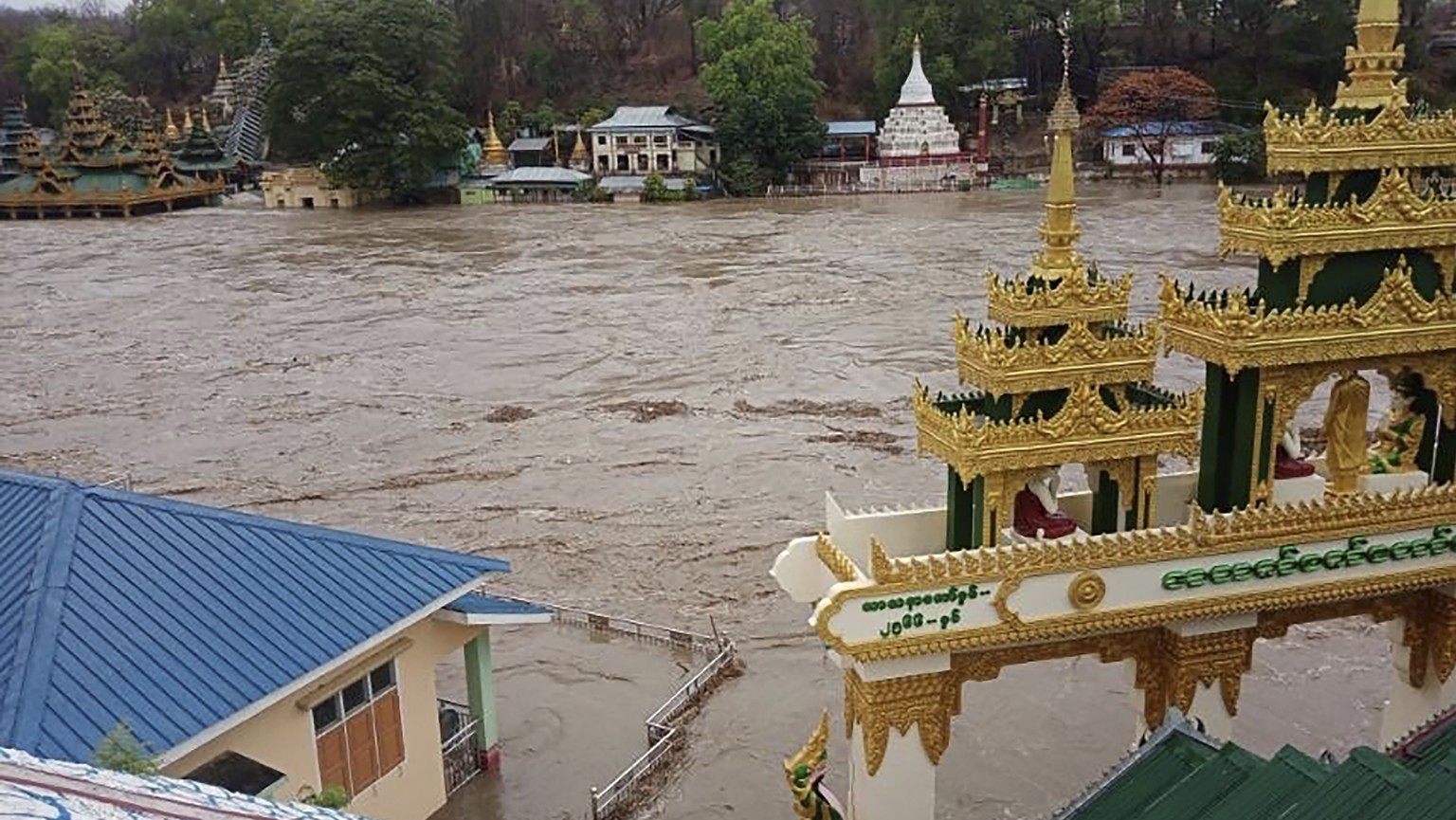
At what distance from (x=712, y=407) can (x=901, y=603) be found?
17.1 metres

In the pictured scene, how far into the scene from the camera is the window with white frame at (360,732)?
875cm

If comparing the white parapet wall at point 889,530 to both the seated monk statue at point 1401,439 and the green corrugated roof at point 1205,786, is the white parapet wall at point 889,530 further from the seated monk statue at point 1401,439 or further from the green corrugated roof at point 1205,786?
the seated monk statue at point 1401,439

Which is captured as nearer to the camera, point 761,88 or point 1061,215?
point 1061,215

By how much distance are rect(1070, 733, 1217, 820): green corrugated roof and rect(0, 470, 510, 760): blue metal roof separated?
500 centimetres

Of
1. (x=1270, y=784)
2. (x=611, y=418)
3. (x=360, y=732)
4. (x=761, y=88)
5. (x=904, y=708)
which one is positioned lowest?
(x=611, y=418)

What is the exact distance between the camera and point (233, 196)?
232 feet

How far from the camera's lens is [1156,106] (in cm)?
5950

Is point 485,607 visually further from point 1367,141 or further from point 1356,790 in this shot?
point 1367,141

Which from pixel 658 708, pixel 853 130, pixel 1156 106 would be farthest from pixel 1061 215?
pixel 853 130

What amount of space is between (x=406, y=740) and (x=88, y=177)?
63457 millimetres

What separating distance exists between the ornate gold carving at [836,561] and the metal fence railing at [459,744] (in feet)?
12.8

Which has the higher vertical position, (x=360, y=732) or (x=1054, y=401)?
(x=1054, y=401)

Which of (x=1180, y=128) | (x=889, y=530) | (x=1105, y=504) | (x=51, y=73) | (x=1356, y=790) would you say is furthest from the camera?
(x=51, y=73)

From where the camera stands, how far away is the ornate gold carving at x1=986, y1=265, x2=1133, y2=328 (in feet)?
27.0
